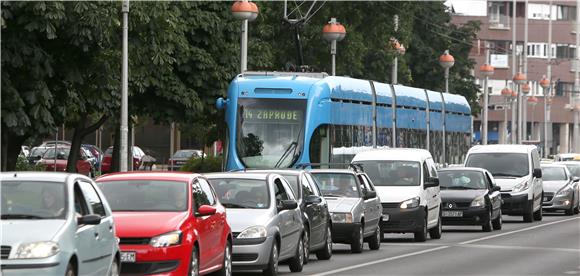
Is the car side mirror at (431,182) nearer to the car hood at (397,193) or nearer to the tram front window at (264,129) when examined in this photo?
the car hood at (397,193)

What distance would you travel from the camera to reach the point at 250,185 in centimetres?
2167

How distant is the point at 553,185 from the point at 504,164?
648 centimetres

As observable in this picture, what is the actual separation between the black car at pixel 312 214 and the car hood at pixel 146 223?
18.3 feet

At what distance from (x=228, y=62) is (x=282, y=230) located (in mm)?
27219

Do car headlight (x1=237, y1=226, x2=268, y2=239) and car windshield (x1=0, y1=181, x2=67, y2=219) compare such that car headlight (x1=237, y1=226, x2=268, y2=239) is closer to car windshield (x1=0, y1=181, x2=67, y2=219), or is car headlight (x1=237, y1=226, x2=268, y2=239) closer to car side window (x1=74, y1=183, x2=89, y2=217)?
car side window (x1=74, y1=183, x2=89, y2=217)

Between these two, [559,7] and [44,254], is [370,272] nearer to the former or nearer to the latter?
[44,254]

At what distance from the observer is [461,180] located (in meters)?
36.4

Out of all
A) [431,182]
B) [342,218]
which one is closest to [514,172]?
[431,182]

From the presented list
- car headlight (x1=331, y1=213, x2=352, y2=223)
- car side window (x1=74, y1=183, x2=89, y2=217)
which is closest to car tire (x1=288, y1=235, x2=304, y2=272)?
car headlight (x1=331, y1=213, x2=352, y2=223)

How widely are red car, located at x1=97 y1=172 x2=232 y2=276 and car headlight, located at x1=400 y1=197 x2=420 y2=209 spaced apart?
11591 millimetres

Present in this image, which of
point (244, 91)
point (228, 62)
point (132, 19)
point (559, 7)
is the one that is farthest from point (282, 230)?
point (559, 7)

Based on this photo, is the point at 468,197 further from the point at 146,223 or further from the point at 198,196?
the point at 146,223

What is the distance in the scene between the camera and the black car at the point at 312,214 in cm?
2341

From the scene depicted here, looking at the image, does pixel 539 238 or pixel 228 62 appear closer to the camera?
pixel 539 238
